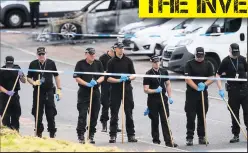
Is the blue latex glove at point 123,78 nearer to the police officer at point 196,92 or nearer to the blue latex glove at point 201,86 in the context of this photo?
the police officer at point 196,92

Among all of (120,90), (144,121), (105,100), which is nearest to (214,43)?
(144,121)

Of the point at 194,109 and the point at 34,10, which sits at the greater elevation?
the point at 34,10

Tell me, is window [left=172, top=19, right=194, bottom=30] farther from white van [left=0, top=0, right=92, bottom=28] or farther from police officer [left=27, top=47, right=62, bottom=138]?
police officer [left=27, top=47, right=62, bottom=138]

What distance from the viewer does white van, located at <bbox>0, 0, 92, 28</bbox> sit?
119ft

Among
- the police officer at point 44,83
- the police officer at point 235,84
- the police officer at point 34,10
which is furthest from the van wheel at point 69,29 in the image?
the police officer at point 235,84

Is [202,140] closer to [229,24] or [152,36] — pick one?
[229,24]

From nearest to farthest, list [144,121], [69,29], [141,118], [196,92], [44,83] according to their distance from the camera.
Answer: [196,92]
[44,83]
[144,121]
[141,118]
[69,29]

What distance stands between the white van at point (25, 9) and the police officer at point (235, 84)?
2011 cm

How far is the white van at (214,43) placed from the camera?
2456 centimetres

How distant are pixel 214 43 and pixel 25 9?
1410 centimetres

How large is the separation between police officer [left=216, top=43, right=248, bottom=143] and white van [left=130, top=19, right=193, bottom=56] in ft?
36.7

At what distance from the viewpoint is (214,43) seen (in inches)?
973

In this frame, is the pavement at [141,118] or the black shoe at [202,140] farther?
the black shoe at [202,140]

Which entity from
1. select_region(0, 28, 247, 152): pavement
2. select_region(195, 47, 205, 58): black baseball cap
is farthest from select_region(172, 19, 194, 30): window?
select_region(195, 47, 205, 58): black baseball cap
